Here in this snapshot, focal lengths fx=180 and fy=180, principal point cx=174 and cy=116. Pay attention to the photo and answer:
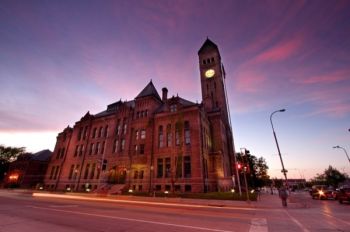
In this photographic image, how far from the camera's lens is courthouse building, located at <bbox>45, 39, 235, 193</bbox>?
35031 mm

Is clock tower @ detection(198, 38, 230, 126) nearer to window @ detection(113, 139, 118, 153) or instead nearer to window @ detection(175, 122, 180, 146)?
window @ detection(175, 122, 180, 146)

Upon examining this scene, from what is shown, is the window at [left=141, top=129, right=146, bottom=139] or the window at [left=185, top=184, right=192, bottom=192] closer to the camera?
the window at [left=185, top=184, right=192, bottom=192]

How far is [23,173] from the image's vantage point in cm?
6150

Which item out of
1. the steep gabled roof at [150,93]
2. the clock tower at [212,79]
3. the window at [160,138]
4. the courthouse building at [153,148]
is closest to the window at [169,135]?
the courthouse building at [153,148]

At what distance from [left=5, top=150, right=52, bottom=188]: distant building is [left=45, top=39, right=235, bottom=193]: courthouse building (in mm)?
13517

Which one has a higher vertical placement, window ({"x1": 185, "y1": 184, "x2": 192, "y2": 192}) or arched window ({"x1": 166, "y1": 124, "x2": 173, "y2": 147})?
arched window ({"x1": 166, "y1": 124, "x2": 173, "y2": 147})

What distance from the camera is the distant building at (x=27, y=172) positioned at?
6094 cm

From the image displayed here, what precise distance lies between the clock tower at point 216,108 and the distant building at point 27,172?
58.7 m

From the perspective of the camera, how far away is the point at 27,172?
201 feet

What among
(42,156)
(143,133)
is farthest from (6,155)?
(143,133)

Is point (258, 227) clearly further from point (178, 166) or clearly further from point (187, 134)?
point (187, 134)

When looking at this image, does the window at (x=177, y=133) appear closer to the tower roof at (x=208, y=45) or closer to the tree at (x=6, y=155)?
the tower roof at (x=208, y=45)

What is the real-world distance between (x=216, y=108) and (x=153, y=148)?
2001 centimetres

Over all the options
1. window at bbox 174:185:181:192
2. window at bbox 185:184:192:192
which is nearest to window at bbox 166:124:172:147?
window at bbox 174:185:181:192
